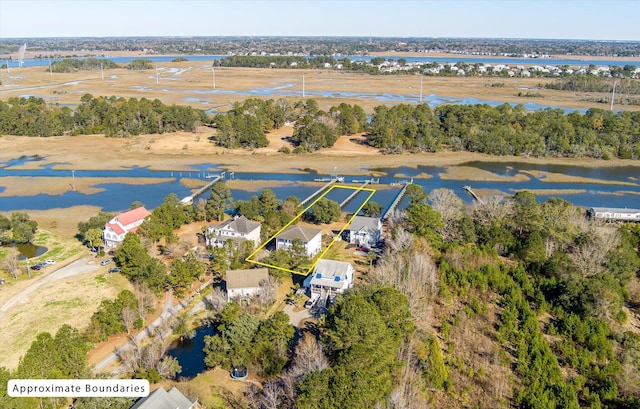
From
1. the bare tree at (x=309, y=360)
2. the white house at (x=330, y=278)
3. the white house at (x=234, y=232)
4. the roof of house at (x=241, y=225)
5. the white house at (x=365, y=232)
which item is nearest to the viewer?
the bare tree at (x=309, y=360)

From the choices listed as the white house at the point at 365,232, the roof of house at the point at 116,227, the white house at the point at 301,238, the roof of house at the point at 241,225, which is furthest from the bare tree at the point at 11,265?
the white house at the point at 365,232

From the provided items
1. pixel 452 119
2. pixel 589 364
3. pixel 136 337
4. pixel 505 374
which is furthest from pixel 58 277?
pixel 452 119

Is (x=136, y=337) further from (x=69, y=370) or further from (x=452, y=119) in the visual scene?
(x=452, y=119)

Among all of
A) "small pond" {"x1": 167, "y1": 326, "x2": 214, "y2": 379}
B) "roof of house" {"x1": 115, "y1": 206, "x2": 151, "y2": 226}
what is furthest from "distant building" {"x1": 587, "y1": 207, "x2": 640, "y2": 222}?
"roof of house" {"x1": 115, "y1": 206, "x2": 151, "y2": 226}

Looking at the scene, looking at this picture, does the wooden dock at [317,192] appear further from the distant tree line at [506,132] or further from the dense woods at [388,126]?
the distant tree line at [506,132]

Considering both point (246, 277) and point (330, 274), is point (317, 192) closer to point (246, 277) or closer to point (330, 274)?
point (330, 274)

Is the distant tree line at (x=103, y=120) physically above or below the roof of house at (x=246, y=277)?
above

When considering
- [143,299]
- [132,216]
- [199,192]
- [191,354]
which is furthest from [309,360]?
[199,192]

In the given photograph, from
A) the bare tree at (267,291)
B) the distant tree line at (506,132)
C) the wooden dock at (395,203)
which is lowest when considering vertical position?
the bare tree at (267,291)
